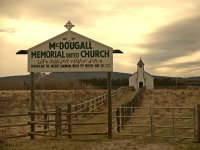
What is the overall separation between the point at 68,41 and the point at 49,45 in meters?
0.76

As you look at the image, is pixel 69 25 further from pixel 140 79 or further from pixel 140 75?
pixel 140 75

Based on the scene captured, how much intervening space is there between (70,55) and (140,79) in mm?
89278

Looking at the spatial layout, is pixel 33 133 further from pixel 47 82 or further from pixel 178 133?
pixel 47 82

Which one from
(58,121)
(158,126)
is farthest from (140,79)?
(58,121)

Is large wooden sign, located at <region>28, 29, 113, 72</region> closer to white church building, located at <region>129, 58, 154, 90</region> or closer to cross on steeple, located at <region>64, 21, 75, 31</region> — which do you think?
cross on steeple, located at <region>64, 21, 75, 31</region>

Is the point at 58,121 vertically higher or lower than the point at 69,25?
lower

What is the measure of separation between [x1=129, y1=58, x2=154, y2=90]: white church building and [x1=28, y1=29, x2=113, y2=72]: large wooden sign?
87708 mm

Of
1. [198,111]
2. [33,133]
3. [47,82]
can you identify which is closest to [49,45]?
[33,133]

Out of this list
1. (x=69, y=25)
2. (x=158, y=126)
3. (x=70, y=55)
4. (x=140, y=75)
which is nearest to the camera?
(x=69, y=25)

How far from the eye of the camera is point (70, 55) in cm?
1717

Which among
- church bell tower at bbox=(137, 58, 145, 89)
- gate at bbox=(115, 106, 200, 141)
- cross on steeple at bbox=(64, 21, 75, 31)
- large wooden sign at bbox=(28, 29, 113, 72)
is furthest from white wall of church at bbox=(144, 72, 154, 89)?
cross on steeple at bbox=(64, 21, 75, 31)

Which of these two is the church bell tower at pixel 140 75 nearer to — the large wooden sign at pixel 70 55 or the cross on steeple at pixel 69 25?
the large wooden sign at pixel 70 55

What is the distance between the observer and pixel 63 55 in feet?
56.5

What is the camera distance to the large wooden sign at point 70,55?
17000 millimetres
